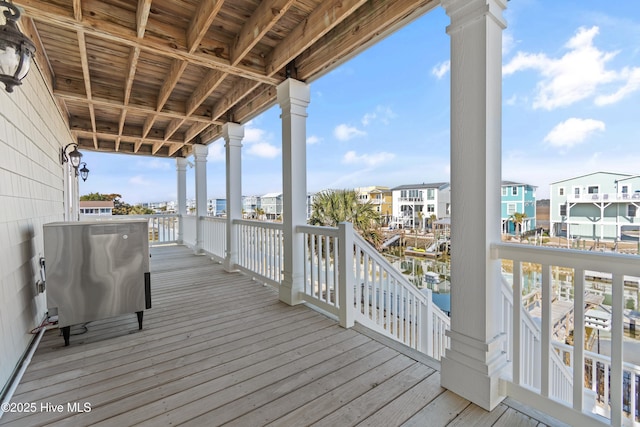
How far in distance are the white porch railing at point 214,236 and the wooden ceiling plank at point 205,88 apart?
217cm

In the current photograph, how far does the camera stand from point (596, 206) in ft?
6.20

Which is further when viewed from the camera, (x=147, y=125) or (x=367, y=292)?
(x=147, y=125)

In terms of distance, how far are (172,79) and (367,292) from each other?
12.0ft

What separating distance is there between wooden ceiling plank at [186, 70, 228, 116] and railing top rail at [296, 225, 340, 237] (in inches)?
82.0

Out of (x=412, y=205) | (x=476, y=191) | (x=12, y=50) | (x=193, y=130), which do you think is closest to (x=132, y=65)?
(x=12, y=50)

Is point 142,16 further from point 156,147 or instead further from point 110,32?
Answer: point 156,147

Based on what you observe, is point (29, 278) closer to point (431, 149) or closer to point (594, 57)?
point (594, 57)

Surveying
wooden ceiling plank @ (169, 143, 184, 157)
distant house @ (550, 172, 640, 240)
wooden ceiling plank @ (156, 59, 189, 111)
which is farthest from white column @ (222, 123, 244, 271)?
distant house @ (550, 172, 640, 240)

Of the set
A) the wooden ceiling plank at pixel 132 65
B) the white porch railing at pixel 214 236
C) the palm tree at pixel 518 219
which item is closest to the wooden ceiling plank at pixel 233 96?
the wooden ceiling plank at pixel 132 65

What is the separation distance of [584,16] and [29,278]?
17.7ft

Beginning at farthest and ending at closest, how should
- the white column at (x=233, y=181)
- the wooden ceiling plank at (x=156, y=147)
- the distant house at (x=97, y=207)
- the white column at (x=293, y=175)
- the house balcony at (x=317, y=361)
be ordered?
the distant house at (x=97, y=207) < the wooden ceiling plank at (x=156, y=147) < the white column at (x=233, y=181) < the white column at (x=293, y=175) < the house balcony at (x=317, y=361)

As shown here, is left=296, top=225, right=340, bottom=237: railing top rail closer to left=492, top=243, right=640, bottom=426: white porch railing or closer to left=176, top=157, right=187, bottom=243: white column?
left=492, top=243, right=640, bottom=426: white porch railing

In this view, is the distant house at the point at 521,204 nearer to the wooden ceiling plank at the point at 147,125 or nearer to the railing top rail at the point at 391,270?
the railing top rail at the point at 391,270

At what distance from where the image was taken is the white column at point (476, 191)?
158cm
